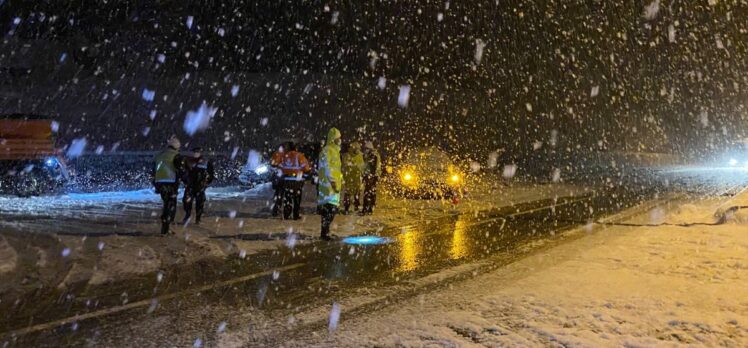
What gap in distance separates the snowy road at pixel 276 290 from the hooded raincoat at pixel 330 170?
74 centimetres

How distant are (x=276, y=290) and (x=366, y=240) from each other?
11.6 feet

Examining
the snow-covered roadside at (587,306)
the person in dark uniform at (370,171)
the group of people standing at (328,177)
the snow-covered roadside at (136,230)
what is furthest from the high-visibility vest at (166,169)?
the snow-covered roadside at (587,306)

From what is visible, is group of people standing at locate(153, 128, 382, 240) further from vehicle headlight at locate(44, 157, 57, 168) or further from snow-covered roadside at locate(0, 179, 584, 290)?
vehicle headlight at locate(44, 157, 57, 168)

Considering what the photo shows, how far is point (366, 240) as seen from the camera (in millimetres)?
9523

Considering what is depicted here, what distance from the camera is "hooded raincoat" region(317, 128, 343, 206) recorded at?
29.3ft

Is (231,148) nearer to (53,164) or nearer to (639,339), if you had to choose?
(53,164)

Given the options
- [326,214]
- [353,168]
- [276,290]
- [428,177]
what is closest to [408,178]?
[428,177]

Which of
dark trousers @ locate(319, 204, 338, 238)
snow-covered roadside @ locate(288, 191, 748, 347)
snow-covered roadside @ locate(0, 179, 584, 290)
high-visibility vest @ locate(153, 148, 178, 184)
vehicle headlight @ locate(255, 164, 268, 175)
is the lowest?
snow-covered roadside @ locate(0, 179, 584, 290)

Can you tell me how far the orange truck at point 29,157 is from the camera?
1527 cm

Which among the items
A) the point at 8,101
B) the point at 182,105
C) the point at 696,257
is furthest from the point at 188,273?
the point at 182,105

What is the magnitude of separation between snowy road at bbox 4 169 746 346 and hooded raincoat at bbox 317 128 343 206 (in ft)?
2.44

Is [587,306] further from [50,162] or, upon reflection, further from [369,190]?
[50,162]

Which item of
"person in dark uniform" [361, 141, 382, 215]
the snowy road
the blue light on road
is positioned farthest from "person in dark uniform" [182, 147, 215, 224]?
"person in dark uniform" [361, 141, 382, 215]

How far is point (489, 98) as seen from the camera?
6531cm
